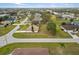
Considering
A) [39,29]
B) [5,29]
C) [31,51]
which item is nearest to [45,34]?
[39,29]

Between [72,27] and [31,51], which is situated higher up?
[72,27]

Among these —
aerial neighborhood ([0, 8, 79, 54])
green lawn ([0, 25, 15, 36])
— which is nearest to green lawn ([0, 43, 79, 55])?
aerial neighborhood ([0, 8, 79, 54])

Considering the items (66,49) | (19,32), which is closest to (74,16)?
Answer: (66,49)

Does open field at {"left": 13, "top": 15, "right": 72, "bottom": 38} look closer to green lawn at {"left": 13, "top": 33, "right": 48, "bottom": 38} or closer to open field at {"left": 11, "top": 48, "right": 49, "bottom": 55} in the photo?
green lawn at {"left": 13, "top": 33, "right": 48, "bottom": 38}

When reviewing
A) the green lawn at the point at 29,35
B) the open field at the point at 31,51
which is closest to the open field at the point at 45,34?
the green lawn at the point at 29,35

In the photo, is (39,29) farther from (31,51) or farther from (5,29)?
(5,29)

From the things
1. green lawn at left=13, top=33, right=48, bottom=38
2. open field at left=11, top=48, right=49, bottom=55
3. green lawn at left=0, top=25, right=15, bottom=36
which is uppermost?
green lawn at left=0, top=25, right=15, bottom=36

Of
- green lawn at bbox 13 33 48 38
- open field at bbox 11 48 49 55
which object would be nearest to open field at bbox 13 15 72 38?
green lawn at bbox 13 33 48 38

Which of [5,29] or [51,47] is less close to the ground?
[5,29]

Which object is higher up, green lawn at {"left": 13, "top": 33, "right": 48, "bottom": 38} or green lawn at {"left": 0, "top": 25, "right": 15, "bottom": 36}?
green lawn at {"left": 0, "top": 25, "right": 15, "bottom": 36}

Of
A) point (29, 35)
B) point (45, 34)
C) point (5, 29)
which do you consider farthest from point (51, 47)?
point (5, 29)

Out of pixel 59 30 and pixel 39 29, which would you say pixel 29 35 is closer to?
pixel 39 29

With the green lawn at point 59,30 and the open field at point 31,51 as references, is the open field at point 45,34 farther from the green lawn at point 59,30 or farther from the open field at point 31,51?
the open field at point 31,51
